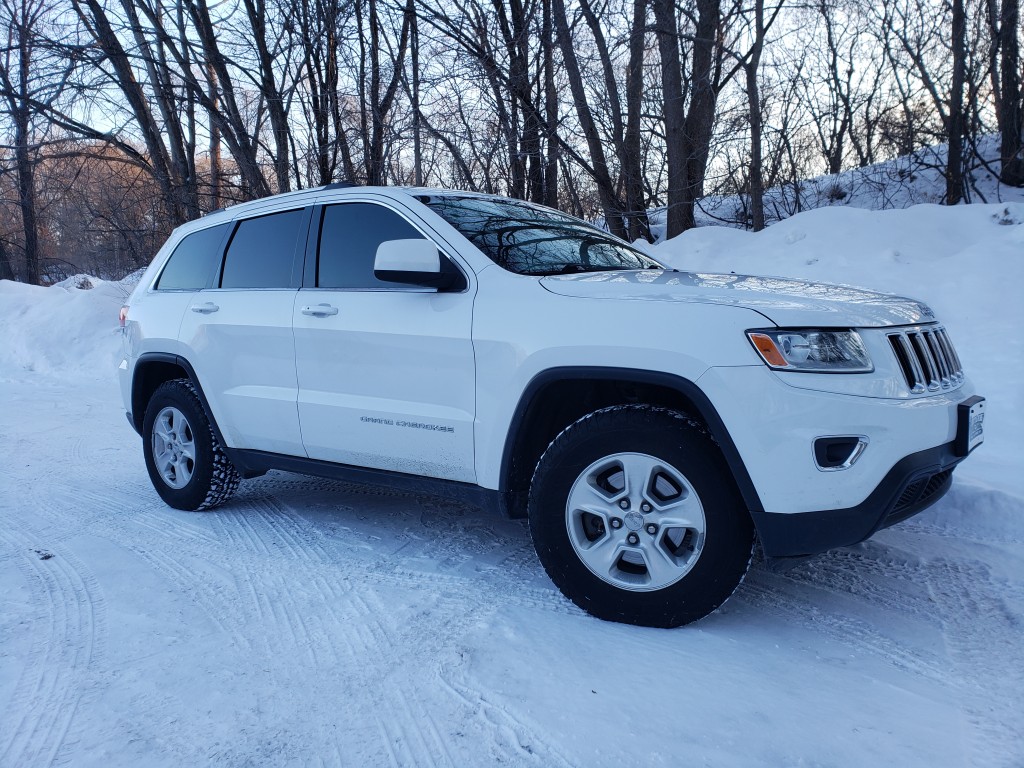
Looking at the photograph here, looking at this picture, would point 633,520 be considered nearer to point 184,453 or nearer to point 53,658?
point 53,658

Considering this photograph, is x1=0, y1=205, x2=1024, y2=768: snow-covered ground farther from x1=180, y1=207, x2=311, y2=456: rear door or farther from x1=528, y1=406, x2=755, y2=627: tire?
x1=180, y1=207, x2=311, y2=456: rear door

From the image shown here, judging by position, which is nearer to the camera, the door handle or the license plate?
the license plate

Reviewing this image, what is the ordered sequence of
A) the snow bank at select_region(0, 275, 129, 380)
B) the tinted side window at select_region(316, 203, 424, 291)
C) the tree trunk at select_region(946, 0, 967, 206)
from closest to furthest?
the tinted side window at select_region(316, 203, 424, 291) → the tree trunk at select_region(946, 0, 967, 206) → the snow bank at select_region(0, 275, 129, 380)

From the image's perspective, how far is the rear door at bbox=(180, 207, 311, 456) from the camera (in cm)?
399

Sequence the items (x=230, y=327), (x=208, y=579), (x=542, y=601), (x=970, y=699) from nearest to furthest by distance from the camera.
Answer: (x=970, y=699) < (x=542, y=601) < (x=208, y=579) < (x=230, y=327)

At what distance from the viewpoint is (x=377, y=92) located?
Result: 11.2m

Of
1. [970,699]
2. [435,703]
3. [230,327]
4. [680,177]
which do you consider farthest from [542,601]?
[680,177]

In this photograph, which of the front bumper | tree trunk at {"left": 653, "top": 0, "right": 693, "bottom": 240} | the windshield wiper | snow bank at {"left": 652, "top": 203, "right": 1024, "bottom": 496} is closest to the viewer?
the front bumper

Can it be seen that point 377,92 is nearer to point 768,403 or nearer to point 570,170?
point 570,170

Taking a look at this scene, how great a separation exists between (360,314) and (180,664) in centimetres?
167

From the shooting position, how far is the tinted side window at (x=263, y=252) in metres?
4.16

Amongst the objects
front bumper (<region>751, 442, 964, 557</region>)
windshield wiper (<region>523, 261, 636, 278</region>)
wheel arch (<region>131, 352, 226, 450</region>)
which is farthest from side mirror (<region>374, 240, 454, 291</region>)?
wheel arch (<region>131, 352, 226, 450</region>)

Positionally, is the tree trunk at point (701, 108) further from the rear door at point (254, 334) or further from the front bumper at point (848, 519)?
the front bumper at point (848, 519)

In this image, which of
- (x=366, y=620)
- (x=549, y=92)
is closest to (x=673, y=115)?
(x=549, y=92)
